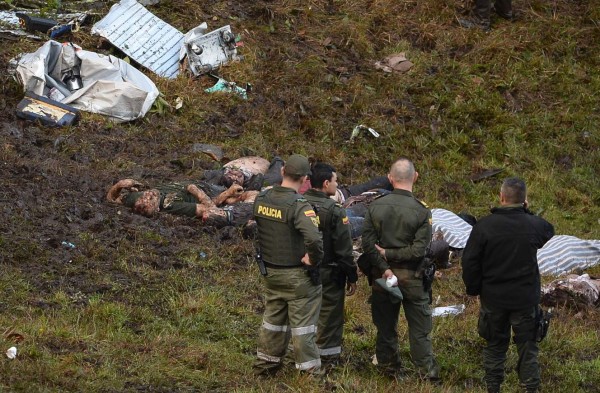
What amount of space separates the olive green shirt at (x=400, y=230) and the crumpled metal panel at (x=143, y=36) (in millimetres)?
8258

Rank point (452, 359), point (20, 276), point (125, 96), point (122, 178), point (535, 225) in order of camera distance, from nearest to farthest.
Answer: point (535, 225)
point (452, 359)
point (20, 276)
point (122, 178)
point (125, 96)

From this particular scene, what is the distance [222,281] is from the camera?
8.99m

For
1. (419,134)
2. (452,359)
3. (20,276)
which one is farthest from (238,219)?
(419,134)

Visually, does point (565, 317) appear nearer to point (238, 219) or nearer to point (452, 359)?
point (452, 359)

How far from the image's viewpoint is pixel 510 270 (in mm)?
6613

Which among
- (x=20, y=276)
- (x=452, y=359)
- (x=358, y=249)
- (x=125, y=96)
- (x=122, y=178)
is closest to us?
(x=452, y=359)

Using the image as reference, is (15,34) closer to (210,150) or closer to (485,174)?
(210,150)

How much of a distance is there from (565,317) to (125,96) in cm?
696

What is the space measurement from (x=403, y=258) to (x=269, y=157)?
6491mm

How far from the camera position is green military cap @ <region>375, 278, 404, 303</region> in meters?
6.70

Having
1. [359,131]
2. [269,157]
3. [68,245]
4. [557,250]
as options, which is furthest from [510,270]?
[359,131]

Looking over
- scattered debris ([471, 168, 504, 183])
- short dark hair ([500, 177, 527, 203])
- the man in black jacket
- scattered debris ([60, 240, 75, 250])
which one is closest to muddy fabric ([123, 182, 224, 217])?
scattered debris ([60, 240, 75, 250])

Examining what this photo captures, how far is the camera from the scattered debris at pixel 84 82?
43.5 ft

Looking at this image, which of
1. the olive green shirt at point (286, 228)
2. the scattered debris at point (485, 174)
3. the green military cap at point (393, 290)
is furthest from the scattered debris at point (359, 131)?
the olive green shirt at point (286, 228)
